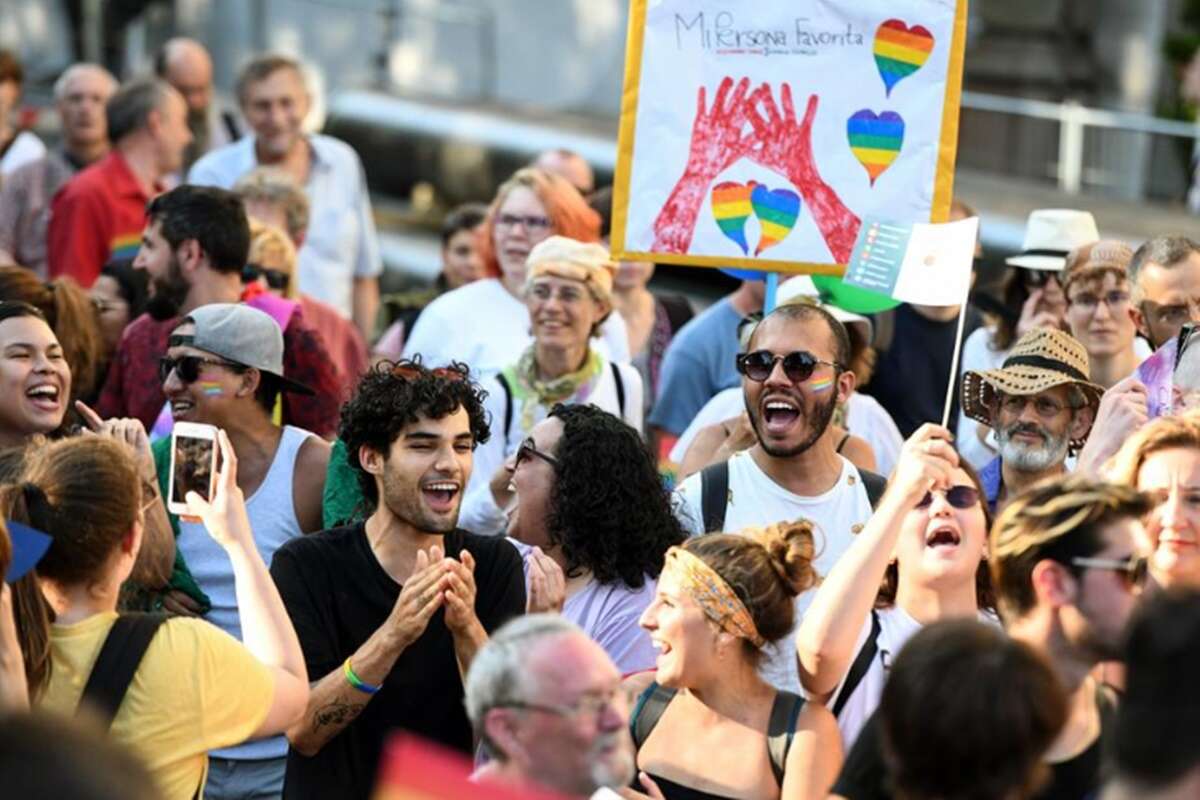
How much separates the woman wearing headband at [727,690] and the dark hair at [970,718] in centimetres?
123

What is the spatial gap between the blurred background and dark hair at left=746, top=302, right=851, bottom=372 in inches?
215

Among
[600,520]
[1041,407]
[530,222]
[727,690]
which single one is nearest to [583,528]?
[600,520]

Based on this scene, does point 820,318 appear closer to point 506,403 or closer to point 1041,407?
point 1041,407

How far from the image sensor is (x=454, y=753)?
5891mm

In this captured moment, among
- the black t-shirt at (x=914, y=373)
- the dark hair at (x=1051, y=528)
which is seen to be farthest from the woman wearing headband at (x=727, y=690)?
the black t-shirt at (x=914, y=373)

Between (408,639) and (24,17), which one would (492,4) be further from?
(408,639)

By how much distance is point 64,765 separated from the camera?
2.93m

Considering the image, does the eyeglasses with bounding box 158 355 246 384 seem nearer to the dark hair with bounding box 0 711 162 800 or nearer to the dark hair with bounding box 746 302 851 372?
the dark hair with bounding box 746 302 851 372

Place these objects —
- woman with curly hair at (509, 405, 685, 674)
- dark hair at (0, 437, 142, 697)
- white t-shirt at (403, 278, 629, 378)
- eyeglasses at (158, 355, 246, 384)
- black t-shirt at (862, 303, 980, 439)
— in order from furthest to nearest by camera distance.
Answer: black t-shirt at (862, 303, 980, 439) < white t-shirt at (403, 278, 629, 378) < eyeglasses at (158, 355, 246, 384) < woman with curly hair at (509, 405, 685, 674) < dark hair at (0, 437, 142, 697)

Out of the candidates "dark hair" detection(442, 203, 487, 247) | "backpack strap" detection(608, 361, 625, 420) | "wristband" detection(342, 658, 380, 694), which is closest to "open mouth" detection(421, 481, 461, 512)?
"wristband" detection(342, 658, 380, 694)

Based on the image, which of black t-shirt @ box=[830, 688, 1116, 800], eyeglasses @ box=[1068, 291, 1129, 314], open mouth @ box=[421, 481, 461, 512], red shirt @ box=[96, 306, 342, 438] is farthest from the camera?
eyeglasses @ box=[1068, 291, 1129, 314]

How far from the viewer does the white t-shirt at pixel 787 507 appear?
6.64 meters

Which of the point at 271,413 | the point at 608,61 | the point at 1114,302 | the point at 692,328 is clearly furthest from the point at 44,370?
the point at 608,61

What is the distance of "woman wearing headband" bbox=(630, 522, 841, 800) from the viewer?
535 centimetres
